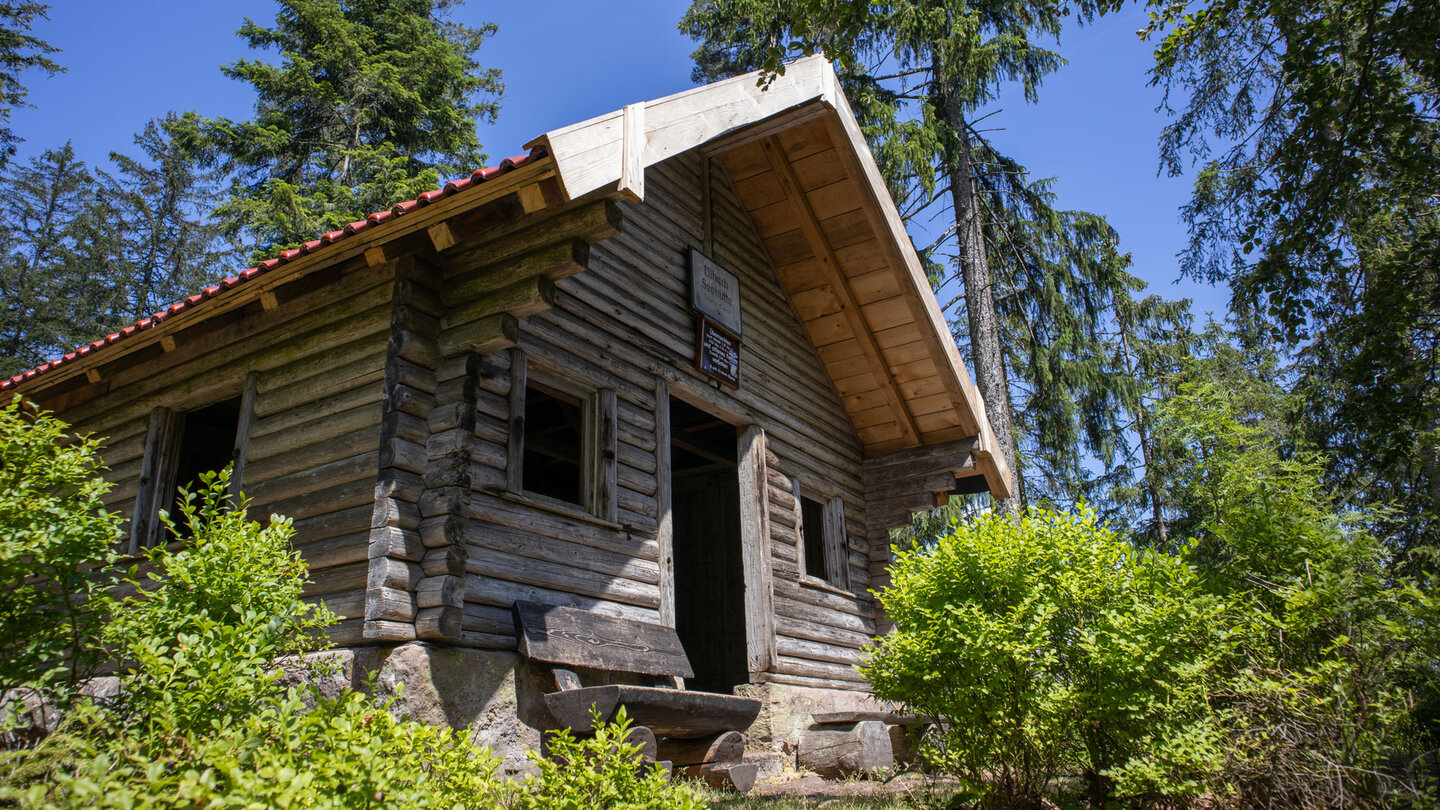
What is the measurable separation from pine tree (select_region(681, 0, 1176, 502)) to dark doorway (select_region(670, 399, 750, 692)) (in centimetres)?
458

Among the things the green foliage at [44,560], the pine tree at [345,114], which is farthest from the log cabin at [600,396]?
the pine tree at [345,114]

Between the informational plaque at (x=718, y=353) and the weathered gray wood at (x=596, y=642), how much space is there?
2.86 m

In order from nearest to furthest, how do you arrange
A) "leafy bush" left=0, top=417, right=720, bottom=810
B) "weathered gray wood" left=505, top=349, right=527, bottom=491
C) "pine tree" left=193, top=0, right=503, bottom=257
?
"leafy bush" left=0, top=417, right=720, bottom=810
"weathered gray wood" left=505, top=349, right=527, bottom=491
"pine tree" left=193, top=0, right=503, bottom=257

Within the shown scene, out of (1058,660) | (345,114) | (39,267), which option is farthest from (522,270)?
(39,267)

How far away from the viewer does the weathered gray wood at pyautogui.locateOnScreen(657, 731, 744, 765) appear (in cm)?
722

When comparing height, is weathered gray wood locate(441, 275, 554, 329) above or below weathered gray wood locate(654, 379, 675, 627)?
above

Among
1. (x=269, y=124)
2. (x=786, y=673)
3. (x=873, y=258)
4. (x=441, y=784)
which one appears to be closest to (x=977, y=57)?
(x=873, y=258)

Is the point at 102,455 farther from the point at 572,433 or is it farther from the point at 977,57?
the point at 977,57

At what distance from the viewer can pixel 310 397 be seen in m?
7.17

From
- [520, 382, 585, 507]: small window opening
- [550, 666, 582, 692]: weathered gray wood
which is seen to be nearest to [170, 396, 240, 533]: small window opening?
[520, 382, 585, 507]: small window opening

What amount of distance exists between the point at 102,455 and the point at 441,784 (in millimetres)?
7386

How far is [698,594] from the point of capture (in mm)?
12742

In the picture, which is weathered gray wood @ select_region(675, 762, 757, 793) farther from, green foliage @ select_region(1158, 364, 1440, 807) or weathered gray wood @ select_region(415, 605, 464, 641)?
green foliage @ select_region(1158, 364, 1440, 807)

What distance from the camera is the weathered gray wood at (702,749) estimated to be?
7.22 m
